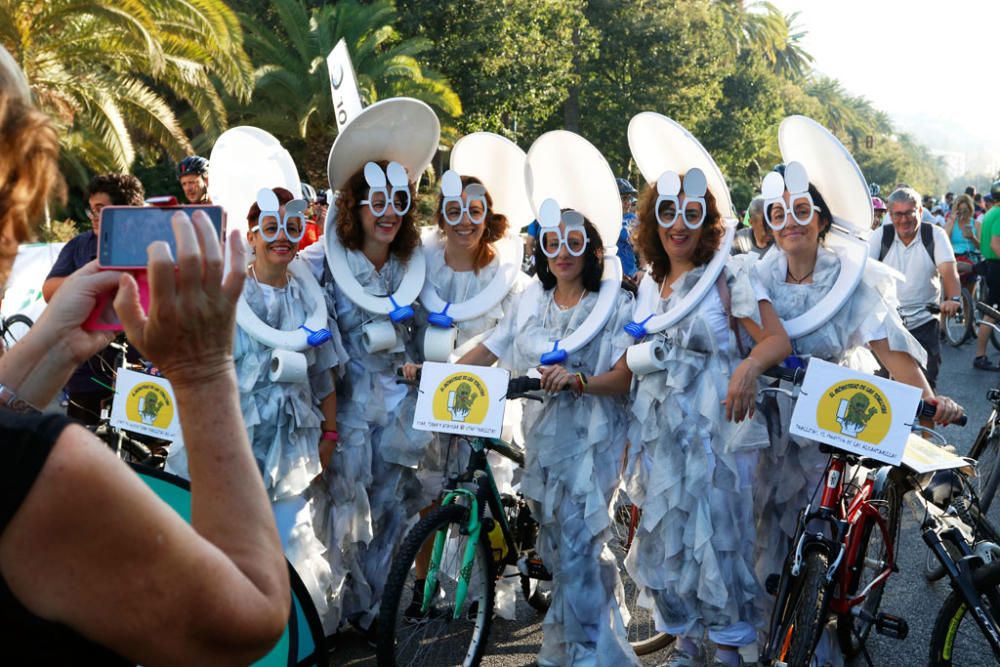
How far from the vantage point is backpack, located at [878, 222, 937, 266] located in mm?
7863

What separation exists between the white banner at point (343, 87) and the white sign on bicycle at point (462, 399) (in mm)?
2174

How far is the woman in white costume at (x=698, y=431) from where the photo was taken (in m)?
4.30

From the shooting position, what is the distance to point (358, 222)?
501cm

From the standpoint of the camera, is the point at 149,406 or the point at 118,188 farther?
the point at 118,188

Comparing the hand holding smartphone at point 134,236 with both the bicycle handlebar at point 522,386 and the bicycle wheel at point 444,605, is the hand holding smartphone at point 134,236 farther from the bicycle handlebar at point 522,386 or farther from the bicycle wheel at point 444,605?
the bicycle handlebar at point 522,386

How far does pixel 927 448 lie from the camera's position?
4051mm

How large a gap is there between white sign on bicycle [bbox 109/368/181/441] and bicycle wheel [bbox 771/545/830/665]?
8.77 ft

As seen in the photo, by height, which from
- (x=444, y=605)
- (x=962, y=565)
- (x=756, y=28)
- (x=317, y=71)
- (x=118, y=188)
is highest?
(x=756, y=28)

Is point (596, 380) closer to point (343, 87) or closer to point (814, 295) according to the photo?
point (814, 295)

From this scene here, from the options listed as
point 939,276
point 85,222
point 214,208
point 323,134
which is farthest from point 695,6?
point 214,208

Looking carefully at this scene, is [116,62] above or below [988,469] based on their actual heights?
above

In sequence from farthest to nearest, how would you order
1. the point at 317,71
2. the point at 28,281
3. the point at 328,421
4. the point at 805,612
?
the point at 317,71
the point at 28,281
the point at 328,421
the point at 805,612

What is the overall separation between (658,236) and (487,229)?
40.1 inches

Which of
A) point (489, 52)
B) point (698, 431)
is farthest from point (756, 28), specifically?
point (698, 431)
